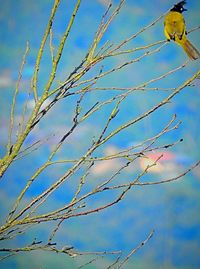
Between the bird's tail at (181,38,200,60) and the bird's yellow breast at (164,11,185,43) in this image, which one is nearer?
the bird's tail at (181,38,200,60)

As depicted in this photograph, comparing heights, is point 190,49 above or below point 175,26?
below

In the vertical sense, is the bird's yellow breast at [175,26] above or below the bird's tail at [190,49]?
above

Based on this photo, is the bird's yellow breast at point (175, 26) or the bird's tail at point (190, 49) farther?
the bird's yellow breast at point (175, 26)

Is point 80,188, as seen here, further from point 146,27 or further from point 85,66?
point 146,27

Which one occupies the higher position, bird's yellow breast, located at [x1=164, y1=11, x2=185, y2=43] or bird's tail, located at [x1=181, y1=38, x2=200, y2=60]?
bird's yellow breast, located at [x1=164, y1=11, x2=185, y2=43]
